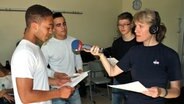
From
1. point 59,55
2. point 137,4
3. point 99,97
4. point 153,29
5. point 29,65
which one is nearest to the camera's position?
point 29,65

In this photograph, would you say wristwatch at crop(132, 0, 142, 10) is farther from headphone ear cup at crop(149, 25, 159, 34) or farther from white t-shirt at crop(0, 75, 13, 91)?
headphone ear cup at crop(149, 25, 159, 34)

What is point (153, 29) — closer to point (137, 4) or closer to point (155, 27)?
point (155, 27)

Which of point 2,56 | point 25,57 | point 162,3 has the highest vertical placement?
point 162,3

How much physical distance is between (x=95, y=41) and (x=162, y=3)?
1885 millimetres

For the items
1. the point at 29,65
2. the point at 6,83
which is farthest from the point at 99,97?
the point at 29,65

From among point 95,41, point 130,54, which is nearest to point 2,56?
point 95,41

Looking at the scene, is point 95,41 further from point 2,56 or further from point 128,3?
point 2,56

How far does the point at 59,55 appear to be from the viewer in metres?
2.73

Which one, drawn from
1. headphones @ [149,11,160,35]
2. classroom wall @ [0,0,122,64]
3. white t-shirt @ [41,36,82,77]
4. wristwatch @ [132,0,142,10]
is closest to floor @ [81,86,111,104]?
classroom wall @ [0,0,122,64]

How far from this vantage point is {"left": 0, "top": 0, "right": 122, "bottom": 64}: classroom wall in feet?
17.1

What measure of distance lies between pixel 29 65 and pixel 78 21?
4645 mm

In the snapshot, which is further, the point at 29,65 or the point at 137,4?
the point at 137,4

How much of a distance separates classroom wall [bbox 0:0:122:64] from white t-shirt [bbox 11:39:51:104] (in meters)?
3.62

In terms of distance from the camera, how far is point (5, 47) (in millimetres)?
5211
